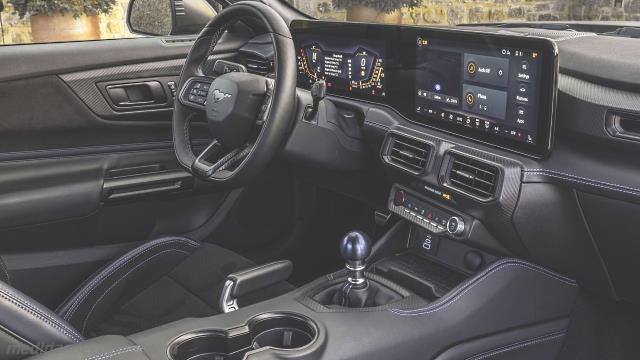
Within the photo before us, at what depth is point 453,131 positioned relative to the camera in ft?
5.84

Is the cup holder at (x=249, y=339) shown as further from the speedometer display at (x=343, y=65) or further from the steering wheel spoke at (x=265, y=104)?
the speedometer display at (x=343, y=65)

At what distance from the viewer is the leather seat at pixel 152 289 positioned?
2.12 meters

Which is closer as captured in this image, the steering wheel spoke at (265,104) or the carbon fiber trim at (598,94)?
the carbon fiber trim at (598,94)

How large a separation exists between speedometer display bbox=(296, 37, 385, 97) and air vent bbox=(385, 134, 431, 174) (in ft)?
0.60

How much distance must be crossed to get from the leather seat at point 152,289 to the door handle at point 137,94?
1.53 feet

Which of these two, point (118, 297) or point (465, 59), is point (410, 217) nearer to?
point (465, 59)

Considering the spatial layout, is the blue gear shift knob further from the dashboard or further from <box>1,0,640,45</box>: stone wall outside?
<box>1,0,640,45</box>: stone wall outside

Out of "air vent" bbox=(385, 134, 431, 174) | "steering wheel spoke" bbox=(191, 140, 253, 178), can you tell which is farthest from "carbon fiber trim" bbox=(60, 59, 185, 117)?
"air vent" bbox=(385, 134, 431, 174)

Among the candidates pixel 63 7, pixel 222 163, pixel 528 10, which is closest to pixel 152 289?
pixel 222 163

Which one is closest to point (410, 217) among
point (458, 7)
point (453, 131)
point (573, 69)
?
point (453, 131)

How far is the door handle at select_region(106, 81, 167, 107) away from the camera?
2.36 m

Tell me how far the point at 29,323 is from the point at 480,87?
1059 millimetres

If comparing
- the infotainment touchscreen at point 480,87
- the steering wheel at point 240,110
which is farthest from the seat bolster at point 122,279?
the infotainment touchscreen at point 480,87

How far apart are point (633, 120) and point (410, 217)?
649mm
